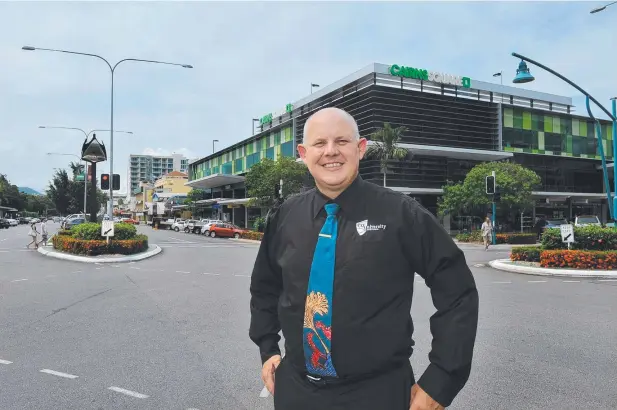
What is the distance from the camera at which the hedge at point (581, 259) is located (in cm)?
1467

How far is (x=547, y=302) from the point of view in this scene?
918 centimetres

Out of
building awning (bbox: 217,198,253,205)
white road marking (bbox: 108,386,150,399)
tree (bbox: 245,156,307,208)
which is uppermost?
tree (bbox: 245,156,307,208)

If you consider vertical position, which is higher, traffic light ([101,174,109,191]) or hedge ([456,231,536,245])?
traffic light ([101,174,109,191])

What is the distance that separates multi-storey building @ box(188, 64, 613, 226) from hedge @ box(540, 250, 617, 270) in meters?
23.0

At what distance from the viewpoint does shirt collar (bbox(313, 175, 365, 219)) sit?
2.02m

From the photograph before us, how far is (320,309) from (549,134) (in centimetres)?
5371

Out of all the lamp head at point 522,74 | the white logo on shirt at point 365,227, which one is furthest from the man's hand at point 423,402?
the lamp head at point 522,74

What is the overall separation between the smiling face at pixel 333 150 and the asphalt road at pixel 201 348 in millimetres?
2757

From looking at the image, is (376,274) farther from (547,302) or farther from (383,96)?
(383,96)

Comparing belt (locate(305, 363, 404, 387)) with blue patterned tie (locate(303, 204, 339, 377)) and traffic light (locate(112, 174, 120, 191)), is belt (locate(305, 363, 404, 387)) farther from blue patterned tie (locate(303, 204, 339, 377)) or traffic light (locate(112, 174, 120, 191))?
traffic light (locate(112, 174, 120, 191))

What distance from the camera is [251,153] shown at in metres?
61.6

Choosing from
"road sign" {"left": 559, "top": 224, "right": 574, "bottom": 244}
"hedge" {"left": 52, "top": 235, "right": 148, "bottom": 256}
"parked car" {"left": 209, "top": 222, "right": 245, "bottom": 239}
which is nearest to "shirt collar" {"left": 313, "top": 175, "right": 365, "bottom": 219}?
"road sign" {"left": 559, "top": 224, "right": 574, "bottom": 244}

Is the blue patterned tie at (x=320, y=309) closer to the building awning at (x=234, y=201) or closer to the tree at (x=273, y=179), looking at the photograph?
the tree at (x=273, y=179)

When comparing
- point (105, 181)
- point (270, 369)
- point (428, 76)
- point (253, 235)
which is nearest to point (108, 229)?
point (105, 181)
